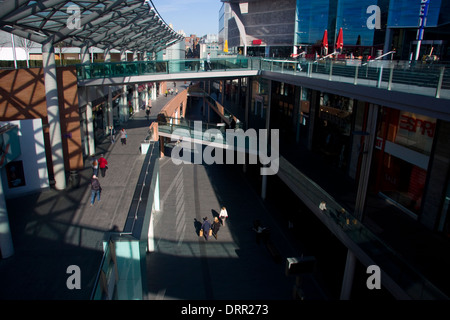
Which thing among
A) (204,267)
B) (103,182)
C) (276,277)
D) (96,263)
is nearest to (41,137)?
(103,182)

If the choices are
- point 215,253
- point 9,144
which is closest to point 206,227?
point 215,253

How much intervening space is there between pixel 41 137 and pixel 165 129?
10320mm

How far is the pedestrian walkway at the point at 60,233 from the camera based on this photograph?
321 inches

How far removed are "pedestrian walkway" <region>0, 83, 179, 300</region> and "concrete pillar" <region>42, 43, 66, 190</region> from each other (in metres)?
0.70

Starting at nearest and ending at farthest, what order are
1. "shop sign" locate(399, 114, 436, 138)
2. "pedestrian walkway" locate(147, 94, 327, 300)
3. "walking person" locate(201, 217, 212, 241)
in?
"shop sign" locate(399, 114, 436, 138)
"pedestrian walkway" locate(147, 94, 327, 300)
"walking person" locate(201, 217, 212, 241)

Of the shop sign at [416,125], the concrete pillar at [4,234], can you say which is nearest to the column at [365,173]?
the shop sign at [416,125]

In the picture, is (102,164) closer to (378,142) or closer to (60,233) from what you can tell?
(60,233)

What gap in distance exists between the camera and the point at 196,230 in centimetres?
1516

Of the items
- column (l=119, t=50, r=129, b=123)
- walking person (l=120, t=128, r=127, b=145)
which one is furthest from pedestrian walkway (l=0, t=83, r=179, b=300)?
column (l=119, t=50, r=129, b=123)

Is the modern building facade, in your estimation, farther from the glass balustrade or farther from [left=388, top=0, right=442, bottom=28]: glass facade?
the glass balustrade

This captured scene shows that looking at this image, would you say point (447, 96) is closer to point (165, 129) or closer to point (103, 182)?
point (103, 182)

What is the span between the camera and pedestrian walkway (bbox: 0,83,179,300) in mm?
8164

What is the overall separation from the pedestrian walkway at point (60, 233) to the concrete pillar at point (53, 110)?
701 millimetres
